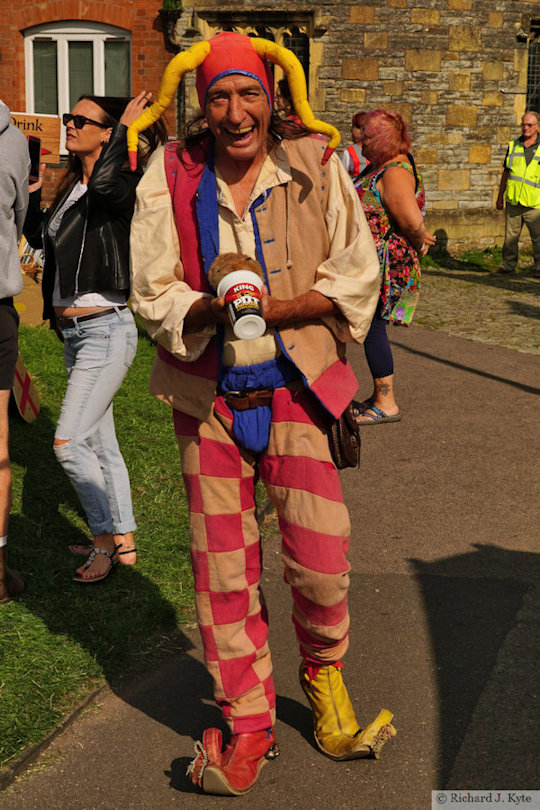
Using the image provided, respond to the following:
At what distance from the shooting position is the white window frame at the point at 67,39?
57.7 feet

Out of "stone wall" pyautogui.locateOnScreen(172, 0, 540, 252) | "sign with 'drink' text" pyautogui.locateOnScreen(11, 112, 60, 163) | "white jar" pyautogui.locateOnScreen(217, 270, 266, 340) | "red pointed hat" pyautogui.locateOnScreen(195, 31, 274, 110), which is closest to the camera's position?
"white jar" pyautogui.locateOnScreen(217, 270, 266, 340)

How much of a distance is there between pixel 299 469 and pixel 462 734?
1118 mm

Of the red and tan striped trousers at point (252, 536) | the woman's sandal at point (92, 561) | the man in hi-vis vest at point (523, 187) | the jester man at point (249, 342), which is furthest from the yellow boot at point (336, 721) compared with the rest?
the man in hi-vis vest at point (523, 187)

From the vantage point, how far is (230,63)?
3000mm

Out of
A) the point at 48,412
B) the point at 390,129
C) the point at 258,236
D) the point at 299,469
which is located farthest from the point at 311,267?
the point at 48,412

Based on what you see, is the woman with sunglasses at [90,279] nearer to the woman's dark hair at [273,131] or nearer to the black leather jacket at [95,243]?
the black leather jacket at [95,243]

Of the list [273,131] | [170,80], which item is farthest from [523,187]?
[170,80]

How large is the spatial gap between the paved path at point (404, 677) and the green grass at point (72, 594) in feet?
0.51

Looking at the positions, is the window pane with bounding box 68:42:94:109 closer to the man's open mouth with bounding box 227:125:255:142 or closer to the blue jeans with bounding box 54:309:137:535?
the blue jeans with bounding box 54:309:137:535

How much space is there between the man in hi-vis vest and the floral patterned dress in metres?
8.14

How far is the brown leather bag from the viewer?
10.6 ft

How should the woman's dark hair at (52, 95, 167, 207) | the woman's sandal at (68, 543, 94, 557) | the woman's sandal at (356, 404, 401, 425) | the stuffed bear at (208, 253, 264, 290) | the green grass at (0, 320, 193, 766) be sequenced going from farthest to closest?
the woman's sandal at (356, 404, 401, 425) < the woman's sandal at (68, 543, 94, 557) < the woman's dark hair at (52, 95, 167, 207) < the green grass at (0, 320, 193, 766) < the stuffed bear at (208, 253, 264, 290)

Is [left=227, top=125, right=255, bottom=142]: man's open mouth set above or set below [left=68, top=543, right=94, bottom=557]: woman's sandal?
above

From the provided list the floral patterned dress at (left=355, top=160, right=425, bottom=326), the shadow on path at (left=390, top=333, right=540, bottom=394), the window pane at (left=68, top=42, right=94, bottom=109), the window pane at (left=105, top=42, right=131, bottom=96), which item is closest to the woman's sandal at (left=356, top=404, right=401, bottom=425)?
the floral patterned dress at (left=355, top=160, right=425, bottom=326)
